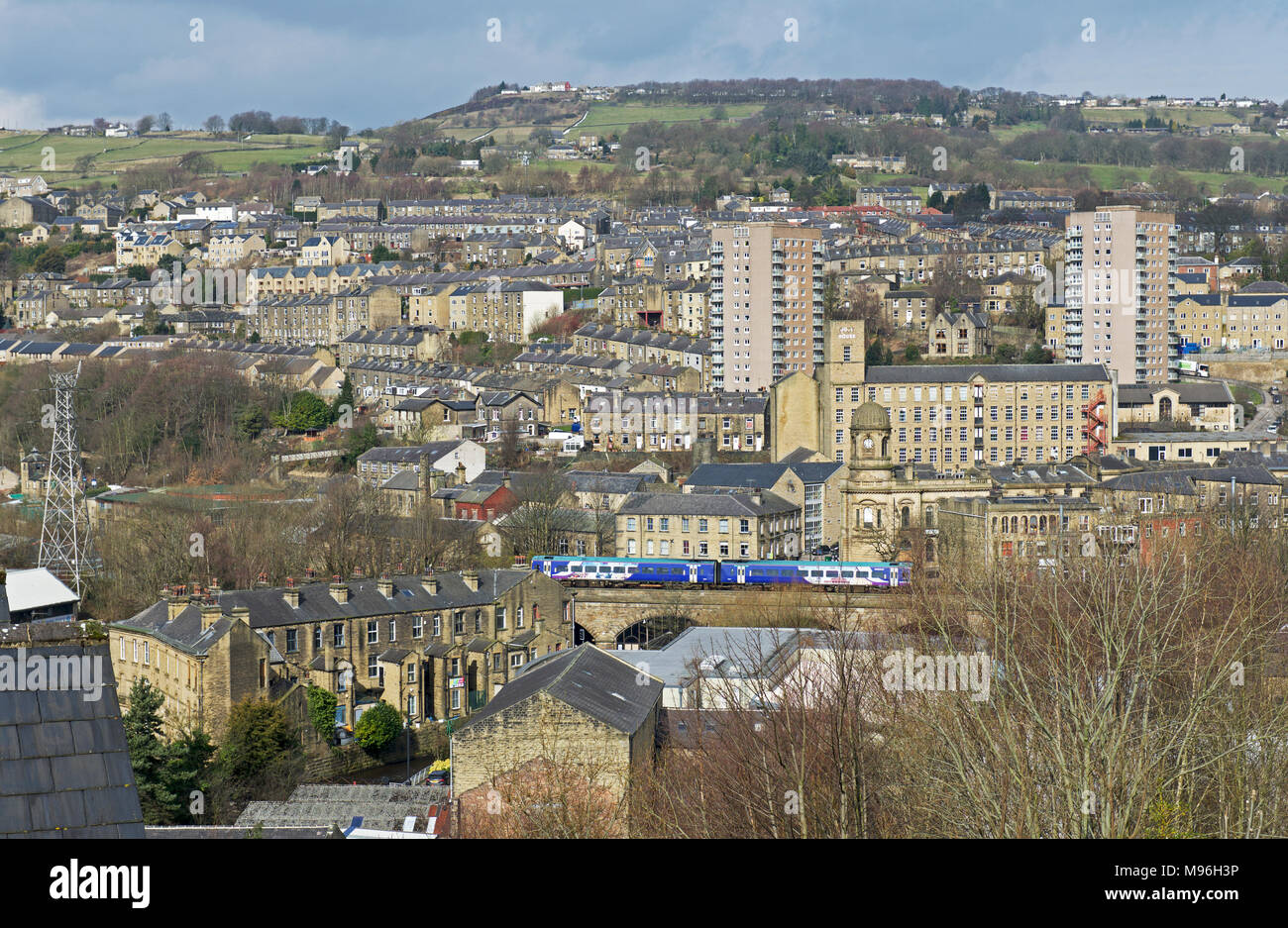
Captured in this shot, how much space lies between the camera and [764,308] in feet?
229

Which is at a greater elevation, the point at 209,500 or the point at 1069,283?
the point at 1069,283

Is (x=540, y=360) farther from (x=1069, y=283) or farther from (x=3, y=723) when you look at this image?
(x=3, y=723)

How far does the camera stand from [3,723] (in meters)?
6.89

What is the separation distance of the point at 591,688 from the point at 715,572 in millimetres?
19754

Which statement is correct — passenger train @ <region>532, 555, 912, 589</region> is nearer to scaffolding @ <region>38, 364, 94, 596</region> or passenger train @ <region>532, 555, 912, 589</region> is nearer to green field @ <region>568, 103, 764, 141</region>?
scaffolding @ <region>38, 364, 94, 596</region>

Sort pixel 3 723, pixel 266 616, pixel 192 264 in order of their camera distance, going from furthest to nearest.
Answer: pixel 192 264 → pixel 266 616 → pixel 3 723

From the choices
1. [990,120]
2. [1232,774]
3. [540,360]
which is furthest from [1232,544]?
[990,120]

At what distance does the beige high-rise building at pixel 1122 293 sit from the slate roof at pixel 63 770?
2515 inches

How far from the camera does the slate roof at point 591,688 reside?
22375mm

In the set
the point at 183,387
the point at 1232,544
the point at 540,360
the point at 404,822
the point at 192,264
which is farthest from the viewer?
the point at 192,264

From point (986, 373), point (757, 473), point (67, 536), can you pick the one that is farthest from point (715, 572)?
point (986, 373)

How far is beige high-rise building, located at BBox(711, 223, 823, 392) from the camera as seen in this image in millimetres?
69812

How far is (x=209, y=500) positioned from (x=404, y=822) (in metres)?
34.3

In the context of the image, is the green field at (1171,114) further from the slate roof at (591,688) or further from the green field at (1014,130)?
the slate roof at (591,688)
